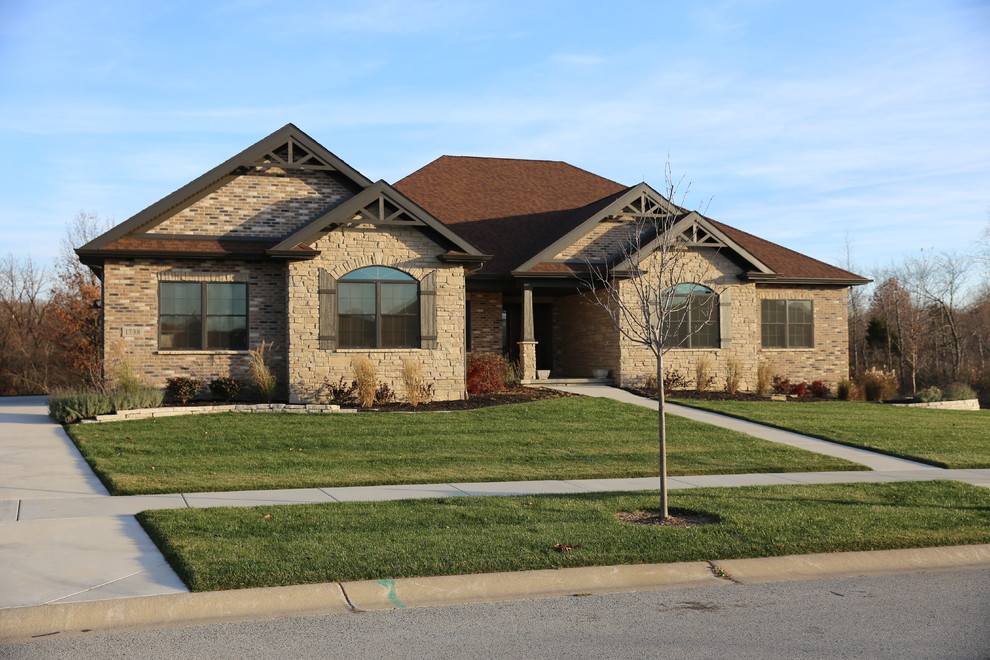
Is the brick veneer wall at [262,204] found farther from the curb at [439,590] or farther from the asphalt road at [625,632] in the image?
the asphalt road at [625,632]

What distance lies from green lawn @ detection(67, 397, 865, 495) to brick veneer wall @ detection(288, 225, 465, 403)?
2.78 m

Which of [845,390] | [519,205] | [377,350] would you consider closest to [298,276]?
[377,350]

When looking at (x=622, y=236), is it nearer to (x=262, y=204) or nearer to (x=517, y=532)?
(x=262, y=204)

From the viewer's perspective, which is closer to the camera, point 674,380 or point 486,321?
point 674,380

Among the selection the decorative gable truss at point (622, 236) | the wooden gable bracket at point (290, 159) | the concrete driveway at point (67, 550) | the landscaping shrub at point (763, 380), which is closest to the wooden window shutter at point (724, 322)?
the landscaping shrub at point (763, 380)

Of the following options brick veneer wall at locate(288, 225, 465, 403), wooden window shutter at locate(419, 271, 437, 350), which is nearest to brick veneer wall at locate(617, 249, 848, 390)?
brick veneer wall at locate(288, 225, 465, 403)

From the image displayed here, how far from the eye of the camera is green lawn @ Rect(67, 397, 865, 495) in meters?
11.5

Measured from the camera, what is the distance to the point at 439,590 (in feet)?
21.7

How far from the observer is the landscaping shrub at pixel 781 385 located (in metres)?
25.6

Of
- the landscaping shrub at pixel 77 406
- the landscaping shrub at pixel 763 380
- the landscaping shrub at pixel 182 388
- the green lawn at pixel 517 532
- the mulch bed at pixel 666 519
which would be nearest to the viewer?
the green lawn at pixel 517 532

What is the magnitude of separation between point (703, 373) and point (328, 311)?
10.4 meters

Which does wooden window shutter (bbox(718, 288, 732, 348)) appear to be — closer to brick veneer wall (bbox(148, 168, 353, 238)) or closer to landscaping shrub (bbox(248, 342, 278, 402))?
brick veneer wall (bbox(148, 168, 353, 238))

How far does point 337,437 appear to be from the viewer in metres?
14.8

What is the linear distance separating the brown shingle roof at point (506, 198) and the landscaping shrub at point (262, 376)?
283 inches
